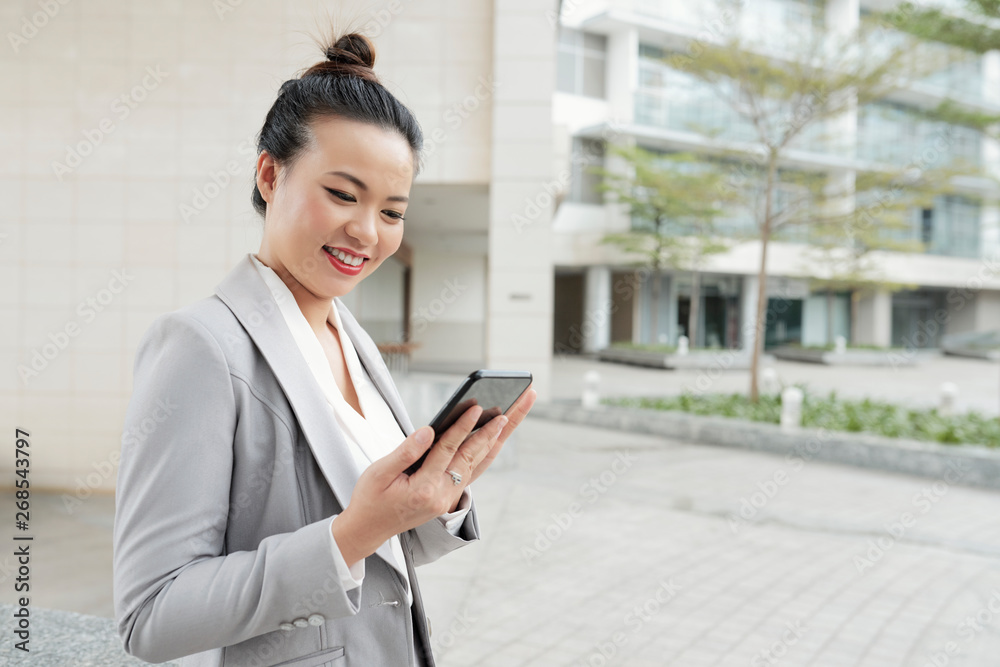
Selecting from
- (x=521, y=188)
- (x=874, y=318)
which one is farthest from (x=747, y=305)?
(x=521, y=188)

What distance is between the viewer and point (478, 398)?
3.39ft

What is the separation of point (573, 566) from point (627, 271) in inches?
1016

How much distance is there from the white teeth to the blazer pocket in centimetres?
61

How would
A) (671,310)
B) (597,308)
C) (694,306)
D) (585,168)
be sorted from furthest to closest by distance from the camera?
(671,310) → (597,308) → (585,168) → (694,306)

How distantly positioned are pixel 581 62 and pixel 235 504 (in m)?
28.6

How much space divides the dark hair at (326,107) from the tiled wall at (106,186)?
640 centimetres

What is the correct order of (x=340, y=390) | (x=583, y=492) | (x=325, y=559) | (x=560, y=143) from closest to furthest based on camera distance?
(x=325, y=559), (x=340, y=390), (x=583, y=492), (x=560, y=143)

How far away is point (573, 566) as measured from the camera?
4969mm

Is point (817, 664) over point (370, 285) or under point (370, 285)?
under

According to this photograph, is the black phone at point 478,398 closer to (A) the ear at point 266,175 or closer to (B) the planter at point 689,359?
(A) the ear at point 266,175

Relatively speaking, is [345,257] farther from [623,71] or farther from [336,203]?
[623,71]

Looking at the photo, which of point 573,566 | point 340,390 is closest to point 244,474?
point 340,390

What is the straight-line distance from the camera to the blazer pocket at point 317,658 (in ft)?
3.66

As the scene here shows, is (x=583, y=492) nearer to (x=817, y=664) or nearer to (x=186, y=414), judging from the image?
(x=817, y=664)
